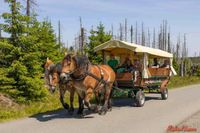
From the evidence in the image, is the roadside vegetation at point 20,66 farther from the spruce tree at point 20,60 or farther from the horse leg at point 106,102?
the horse leg at point 106,102

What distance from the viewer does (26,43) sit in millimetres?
16656

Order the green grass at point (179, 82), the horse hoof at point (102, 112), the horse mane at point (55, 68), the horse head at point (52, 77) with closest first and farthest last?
the horse head at point (52, 77) < the horse mane at point (55, 68) < the horse hoof at point (102, 112) < the green grass at point (179, 82)

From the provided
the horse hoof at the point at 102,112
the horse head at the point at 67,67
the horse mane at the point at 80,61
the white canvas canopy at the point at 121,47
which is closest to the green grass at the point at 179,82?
the white canvas canopy at the point at 121,47

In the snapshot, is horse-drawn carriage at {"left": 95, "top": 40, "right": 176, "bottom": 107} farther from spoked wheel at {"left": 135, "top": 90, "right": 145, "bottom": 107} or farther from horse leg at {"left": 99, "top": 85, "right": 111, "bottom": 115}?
horse leg at {"left": 99, "top": 85, "right": 111, "bottom": 115}

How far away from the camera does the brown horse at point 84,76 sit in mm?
11742

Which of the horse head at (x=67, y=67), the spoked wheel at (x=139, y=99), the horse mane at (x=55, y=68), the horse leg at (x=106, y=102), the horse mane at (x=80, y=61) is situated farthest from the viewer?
the spoked wheel at (x=139, y=99)

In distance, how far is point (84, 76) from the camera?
12.2 meters

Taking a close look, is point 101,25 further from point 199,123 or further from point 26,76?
point 199,123

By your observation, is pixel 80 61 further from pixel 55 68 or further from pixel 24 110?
pixel 24 110

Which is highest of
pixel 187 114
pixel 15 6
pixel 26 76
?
pixel 15 6

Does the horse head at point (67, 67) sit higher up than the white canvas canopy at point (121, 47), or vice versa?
the white canvas canopy at point (121, 47)

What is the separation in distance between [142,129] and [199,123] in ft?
6.78

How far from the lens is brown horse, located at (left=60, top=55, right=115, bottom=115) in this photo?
11742 millimetres

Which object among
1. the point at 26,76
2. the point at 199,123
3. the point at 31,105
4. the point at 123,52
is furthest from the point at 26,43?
the point at 199,123
